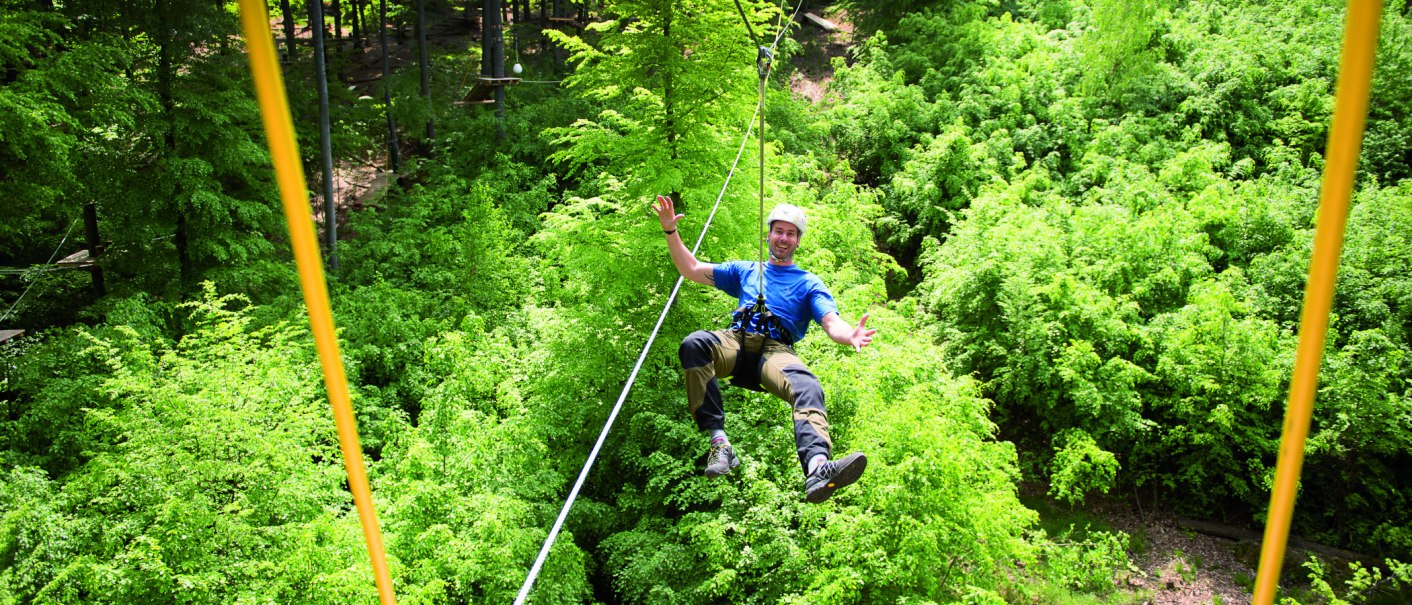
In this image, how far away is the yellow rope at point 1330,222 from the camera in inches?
47.6

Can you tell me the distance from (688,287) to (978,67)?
11935mm

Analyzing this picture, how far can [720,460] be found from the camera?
12.9 ft

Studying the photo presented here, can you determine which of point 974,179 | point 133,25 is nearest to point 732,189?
point 974,179

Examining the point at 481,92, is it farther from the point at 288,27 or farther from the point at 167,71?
the point at 288,27

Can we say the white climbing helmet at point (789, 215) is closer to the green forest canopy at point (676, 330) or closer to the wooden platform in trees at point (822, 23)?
the green forest canopy at point (676, 330)

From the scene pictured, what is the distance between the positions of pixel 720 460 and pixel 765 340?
29.1 inches

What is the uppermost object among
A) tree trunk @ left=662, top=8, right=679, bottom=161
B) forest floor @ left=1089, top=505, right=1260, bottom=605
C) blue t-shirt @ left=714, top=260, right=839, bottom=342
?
tree trunk @ left=662, top=8, right=679, bottom=161

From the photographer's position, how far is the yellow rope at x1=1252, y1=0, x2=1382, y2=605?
1.21 m

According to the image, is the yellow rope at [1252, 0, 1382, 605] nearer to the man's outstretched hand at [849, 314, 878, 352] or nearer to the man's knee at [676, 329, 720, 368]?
the man's outstretched hand at [849, 314, 878, 352]

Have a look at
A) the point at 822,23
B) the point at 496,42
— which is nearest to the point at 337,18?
the point at 496,42

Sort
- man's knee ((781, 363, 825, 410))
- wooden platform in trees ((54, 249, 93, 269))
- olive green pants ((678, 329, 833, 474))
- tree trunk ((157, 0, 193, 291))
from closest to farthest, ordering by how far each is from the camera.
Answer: man's knee ((781, 363, 825, 410)) < olive green pants ((678, 329, 833, 474)) < tree trunk ((157, 0, 193, 291)) < wooden platform in trees ((54, 249, 93, 269))

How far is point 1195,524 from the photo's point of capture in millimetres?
9906

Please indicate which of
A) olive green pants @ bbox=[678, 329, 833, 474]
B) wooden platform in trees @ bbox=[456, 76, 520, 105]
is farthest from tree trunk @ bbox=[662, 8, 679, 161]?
wooden platform in trees @ bbox=[456, 76, 520, 105]

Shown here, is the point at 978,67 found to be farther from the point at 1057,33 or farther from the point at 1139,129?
the point at 1139,129
